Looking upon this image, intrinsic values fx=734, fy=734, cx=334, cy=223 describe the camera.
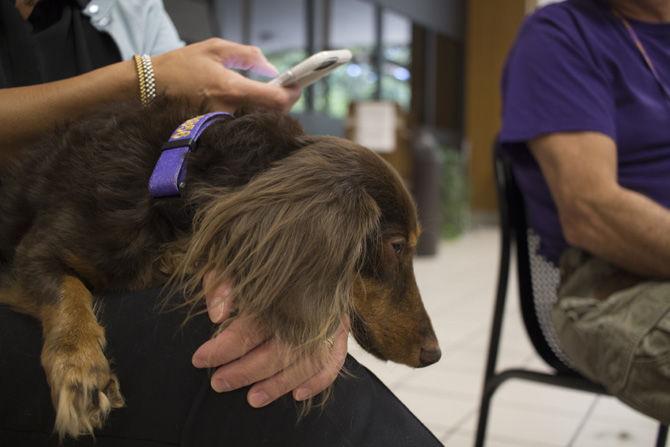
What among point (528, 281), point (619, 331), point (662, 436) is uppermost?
point (619, 331)

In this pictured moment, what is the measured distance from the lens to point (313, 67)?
1331 mm

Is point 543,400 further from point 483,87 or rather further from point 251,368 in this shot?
point 483,87

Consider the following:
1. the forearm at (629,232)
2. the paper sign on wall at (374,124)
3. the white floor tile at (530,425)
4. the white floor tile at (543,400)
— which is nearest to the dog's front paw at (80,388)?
the forearm at (629,232)

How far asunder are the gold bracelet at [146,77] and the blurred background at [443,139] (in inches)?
25.2

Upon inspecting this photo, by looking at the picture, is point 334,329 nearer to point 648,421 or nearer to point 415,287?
point 415,287

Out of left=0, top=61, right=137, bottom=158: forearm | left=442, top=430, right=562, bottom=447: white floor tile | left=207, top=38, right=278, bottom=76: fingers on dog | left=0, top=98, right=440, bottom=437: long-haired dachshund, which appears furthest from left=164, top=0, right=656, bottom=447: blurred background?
left=0, top=61, right=137, bottom=158: forearm

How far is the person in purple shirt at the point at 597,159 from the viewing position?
1.55 metres

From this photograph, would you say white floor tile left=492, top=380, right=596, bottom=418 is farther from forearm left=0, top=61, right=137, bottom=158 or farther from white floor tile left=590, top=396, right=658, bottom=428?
forearm left=0, top=61, right=137, bottom=158

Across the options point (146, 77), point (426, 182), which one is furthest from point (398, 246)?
point (426, 182)

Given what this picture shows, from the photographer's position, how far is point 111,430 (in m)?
1.06

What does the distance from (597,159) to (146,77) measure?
0.99 metres

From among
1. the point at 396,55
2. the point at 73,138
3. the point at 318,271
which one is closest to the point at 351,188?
the point at 318,271

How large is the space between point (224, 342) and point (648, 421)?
7.93ft

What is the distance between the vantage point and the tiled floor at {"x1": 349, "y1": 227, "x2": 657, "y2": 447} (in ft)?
8.85
